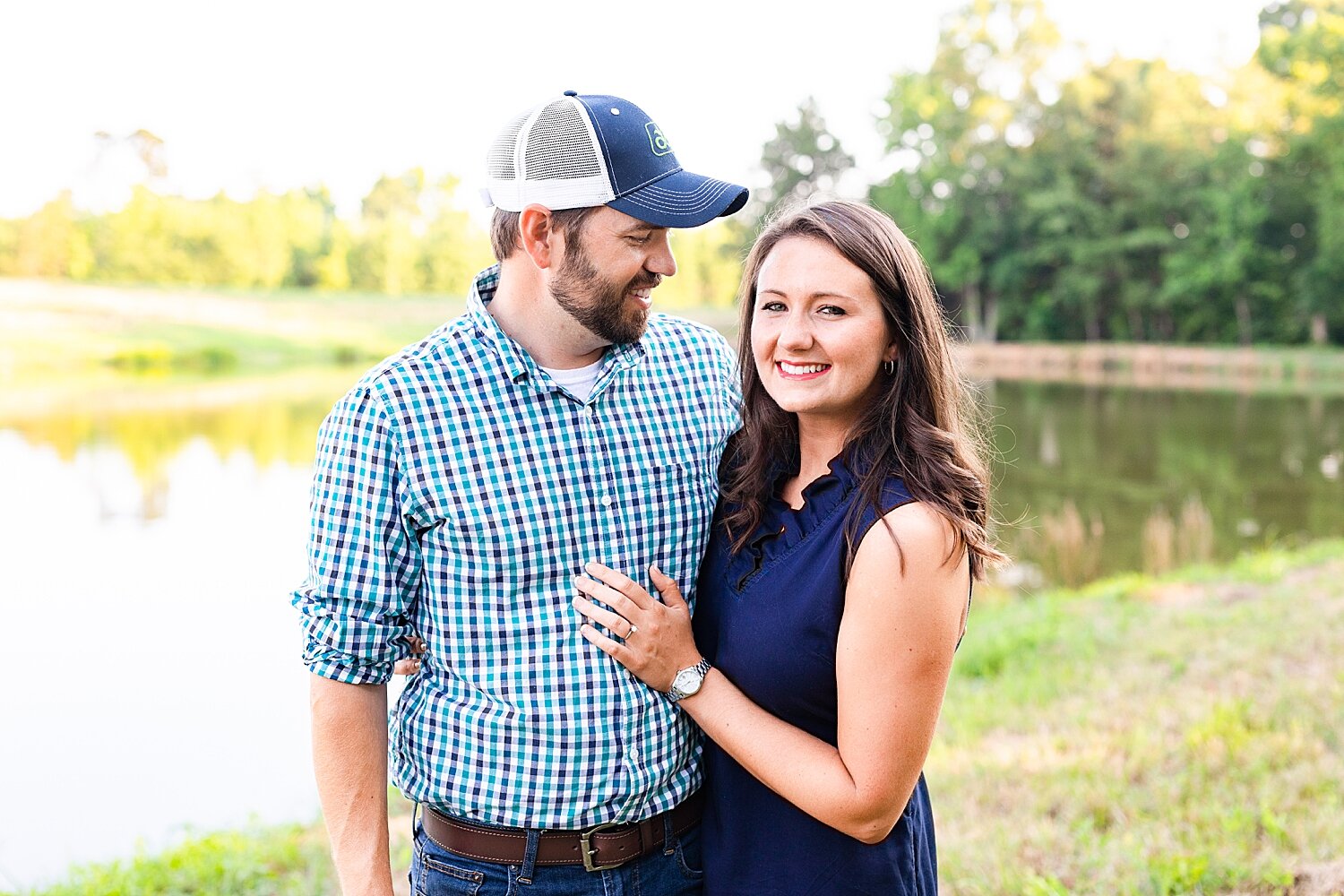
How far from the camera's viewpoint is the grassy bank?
135 inches

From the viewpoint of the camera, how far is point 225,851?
4.55 m

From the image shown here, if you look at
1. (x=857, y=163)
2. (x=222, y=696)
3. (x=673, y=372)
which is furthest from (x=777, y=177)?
(x=673, y=372)

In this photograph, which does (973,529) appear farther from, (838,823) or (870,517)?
(838,823)

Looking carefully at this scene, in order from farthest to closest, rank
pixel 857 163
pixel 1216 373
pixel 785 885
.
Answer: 1. pixel 857 163
2. pixel 1216 373
3. pixel 785 885

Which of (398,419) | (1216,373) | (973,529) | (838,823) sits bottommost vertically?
(1216,373)

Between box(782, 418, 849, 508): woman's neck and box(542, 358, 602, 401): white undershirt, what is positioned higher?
box(542, 358, 602, 401): white undershirt

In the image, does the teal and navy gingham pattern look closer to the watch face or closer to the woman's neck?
the watch face

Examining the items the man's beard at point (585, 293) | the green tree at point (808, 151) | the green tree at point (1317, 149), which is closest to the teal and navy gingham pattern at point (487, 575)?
the man's beard at point (585, 293)

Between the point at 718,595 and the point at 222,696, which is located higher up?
the point at 718,595

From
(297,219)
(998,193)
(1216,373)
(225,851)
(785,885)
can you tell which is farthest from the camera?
(297,219)

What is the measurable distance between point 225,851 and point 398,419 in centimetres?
341

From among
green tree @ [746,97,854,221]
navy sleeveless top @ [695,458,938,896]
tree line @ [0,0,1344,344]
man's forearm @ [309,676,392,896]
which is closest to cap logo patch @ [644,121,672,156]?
navy sleeveless top @ [695,458,938,896]

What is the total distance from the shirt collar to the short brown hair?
0.17 feet

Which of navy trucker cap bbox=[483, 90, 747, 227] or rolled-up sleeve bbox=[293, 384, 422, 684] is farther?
navy trucker cap bbox=[483, 90, 747, 227]
